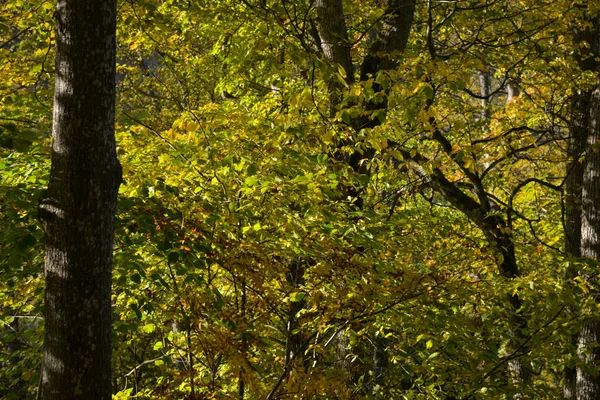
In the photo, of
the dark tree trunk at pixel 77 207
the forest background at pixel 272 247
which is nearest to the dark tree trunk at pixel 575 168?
the forest background at pixel 272 247

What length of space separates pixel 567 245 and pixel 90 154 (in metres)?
9.09

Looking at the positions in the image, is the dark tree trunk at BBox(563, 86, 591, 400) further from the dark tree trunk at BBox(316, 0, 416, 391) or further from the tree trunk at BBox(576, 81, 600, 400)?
the dark tree trunk at BBox(316, 0, 416, 391)

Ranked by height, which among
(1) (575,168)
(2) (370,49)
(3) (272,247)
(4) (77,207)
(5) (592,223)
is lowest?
(4) (77,207)

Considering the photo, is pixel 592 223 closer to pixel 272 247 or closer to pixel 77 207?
pixel 272 247

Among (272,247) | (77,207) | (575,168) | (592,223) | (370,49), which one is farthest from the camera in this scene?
(575,168)

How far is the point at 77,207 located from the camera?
299 cm

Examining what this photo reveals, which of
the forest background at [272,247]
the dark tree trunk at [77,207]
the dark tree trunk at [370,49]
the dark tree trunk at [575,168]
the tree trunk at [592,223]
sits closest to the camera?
the dark tree trunk at [77,207]

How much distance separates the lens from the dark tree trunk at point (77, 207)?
2.97 meters

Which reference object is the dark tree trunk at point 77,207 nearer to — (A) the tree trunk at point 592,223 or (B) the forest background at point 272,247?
(B) the forest background at point 272,247

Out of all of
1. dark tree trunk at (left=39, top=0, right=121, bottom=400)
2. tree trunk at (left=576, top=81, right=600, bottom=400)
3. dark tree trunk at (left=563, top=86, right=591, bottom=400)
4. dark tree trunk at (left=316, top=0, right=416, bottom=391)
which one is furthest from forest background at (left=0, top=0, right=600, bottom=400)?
dark tree trunk at (left=563, top=86, right=591, bottom=400)

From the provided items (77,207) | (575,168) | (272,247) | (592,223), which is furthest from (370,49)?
(77,207)

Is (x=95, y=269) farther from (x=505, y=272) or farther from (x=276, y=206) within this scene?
(x=505, y=272)

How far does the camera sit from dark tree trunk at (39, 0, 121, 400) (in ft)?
9.75

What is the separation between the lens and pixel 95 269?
304cm
